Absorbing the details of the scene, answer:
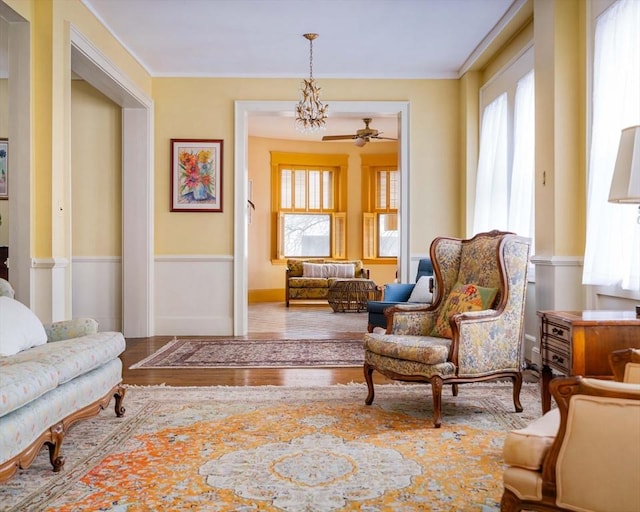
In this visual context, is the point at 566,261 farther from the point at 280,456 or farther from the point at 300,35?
the point at 300,35

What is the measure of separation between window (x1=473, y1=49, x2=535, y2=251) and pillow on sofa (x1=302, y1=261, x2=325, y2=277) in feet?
15.0

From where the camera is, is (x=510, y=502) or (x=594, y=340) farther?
(x=594, y=340)

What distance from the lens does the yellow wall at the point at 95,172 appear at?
20.6 feet

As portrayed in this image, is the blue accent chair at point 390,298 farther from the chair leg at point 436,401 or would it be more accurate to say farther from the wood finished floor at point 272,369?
the chair leg at point 436,401

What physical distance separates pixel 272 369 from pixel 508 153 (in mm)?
3099

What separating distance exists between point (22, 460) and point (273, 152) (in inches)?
368

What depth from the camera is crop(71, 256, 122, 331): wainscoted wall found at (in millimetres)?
6316

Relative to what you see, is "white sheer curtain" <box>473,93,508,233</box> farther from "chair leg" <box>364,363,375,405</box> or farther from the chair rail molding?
"chair leg" <box>364,363,375,405</box>

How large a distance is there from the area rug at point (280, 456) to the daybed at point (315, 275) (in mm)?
6316

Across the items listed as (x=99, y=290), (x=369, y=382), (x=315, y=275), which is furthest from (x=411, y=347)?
(x=315, y=275)

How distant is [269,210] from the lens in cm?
1102

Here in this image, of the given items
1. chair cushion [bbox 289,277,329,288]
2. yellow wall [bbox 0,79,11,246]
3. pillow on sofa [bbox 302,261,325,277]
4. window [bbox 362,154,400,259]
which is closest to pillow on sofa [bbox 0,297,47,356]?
yellow wall [bbox 0,79,11,246]

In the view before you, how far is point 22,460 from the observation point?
2072 millimetres

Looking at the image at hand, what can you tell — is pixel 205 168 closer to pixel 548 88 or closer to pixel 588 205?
pixel 548 88
